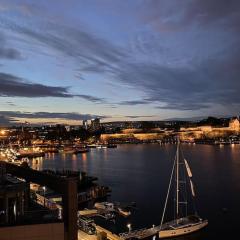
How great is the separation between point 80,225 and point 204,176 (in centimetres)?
1658

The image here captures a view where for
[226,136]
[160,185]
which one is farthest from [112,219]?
[226,136]

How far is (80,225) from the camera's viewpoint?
9695 mm

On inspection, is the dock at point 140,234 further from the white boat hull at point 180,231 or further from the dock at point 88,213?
the dock at point 88,213

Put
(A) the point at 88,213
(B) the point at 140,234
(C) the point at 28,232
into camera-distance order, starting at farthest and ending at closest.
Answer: (A) the point at 88,213, (B) the point at 140,234, (C) the point at 28,232

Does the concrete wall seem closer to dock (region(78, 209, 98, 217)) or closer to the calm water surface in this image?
the calm water surface

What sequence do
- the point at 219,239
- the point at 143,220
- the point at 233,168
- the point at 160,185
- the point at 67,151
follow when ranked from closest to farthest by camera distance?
the point at 219,239 → the point at 143,220 → the point at 160,185 → the point at 233,168 → the point at 67,151

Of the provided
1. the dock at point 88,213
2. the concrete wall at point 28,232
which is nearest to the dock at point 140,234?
the dock at point 88,213

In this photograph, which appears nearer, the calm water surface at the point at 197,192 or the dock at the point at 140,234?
the dock at the point at 140,234

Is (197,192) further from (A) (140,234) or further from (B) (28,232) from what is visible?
(B) (28,232)

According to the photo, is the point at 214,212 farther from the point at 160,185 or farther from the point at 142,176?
the point at 142,176

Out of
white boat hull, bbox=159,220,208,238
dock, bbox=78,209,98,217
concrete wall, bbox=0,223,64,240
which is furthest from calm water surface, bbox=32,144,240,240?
concrete wall, bbox=0,223,64,240

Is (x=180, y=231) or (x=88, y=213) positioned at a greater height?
(x=88, y=213)

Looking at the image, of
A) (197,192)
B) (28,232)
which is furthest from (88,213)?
(28,232)

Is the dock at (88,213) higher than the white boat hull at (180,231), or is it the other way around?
the dock at (88,213)
